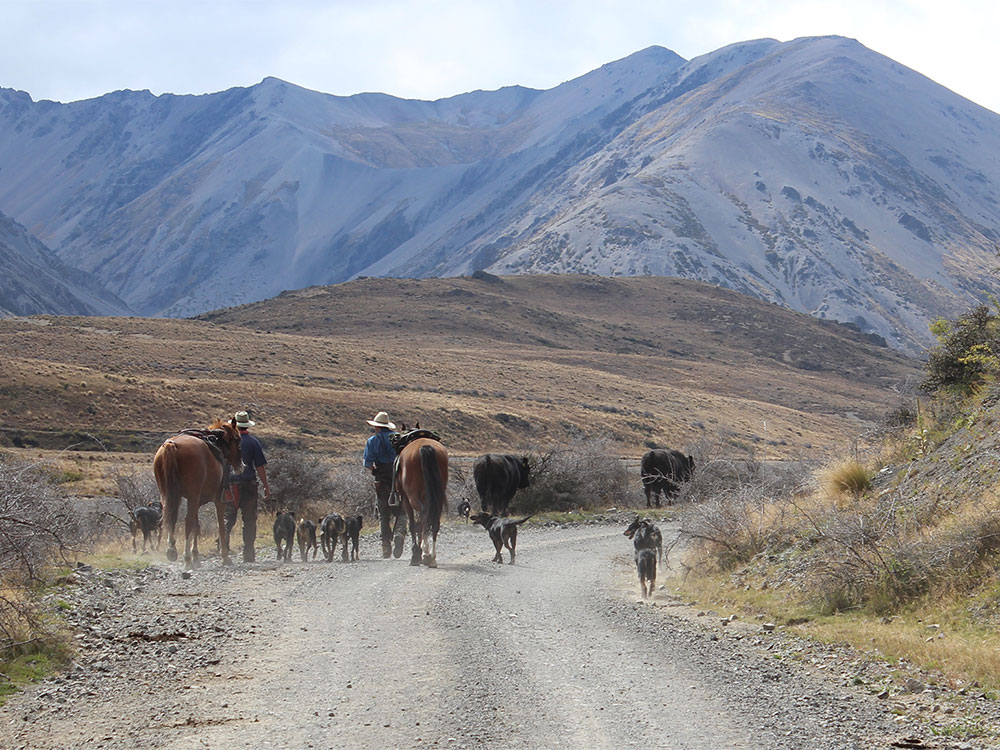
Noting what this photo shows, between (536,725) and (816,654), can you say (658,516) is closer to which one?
(816,654)

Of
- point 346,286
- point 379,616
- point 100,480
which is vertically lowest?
point 100,480

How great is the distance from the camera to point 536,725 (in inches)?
261

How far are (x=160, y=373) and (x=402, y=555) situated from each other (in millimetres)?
55742

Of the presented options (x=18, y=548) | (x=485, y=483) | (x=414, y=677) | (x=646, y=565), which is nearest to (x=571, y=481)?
(x=485, y=483)

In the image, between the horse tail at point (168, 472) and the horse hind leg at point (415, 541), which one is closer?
the horse tail at point (168, 472)

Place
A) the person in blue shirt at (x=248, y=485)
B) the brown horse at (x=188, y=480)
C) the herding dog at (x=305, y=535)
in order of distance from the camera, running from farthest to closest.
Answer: the herding dog at (x=305, y=535)
the person in blue shirt at (x=248, y=485)
the brown horse at (x=188, y=480)

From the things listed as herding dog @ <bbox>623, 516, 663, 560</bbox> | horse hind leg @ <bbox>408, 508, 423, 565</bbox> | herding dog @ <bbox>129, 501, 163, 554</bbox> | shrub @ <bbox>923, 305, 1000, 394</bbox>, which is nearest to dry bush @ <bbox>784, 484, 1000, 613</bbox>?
herding dog @ <bbox>623, 516, 663, 560</bbox>

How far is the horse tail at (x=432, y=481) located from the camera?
16.0 m

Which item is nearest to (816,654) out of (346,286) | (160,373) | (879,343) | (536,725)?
(536,725)

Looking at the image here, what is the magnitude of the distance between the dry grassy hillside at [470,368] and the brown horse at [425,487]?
8.11 meters

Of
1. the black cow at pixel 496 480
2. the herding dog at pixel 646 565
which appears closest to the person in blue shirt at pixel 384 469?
the herding dog at pixel 646 565

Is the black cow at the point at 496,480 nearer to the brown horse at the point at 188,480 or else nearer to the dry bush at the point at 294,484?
the dry bush at the point at 294,484

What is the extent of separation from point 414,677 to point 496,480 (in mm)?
19871

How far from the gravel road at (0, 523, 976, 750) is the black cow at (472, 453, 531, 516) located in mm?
14321
